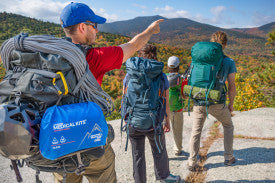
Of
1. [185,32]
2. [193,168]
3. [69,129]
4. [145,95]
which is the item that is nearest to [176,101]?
[193,168]

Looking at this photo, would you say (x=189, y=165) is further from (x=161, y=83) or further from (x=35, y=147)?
(x=35, y=147)

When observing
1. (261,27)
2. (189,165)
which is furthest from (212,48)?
(261,27)

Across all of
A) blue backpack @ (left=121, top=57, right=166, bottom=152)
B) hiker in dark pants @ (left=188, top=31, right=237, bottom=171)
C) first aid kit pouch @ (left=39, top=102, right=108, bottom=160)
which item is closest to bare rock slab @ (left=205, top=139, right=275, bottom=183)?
hiker in dark pants @ (left=188, top=31, right=237, bottom=171)

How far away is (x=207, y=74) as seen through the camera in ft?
8.30

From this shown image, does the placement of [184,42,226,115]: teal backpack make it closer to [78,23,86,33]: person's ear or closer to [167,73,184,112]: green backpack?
[167,73,184,112]: green backpack

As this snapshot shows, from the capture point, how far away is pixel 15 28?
118 feet

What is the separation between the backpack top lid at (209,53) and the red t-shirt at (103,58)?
1.38 meters

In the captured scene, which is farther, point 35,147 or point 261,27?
point 261,27

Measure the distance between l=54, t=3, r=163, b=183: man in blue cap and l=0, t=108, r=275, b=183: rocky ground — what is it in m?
1.34

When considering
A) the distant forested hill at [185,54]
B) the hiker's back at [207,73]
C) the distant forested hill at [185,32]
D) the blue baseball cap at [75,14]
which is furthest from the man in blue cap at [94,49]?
the distant forested hill at [185,32]

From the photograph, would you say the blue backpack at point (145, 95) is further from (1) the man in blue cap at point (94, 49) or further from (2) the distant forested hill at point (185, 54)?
(2) the distant forested hill at point (185, 54)

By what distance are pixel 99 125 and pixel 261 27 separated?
135922 millimetres

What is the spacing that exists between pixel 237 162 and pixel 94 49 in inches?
102

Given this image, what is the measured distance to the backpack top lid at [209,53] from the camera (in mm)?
2469
